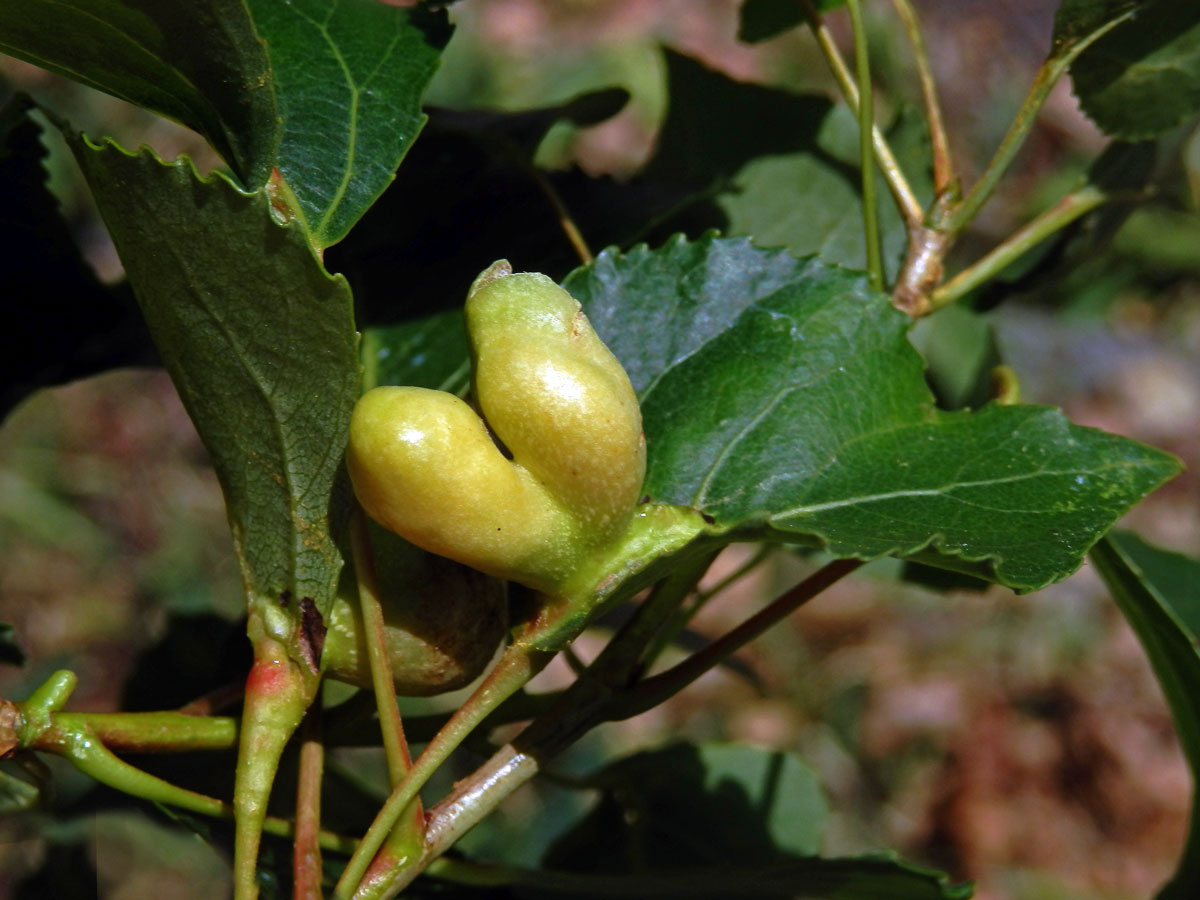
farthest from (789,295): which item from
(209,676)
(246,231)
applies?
(209,676)

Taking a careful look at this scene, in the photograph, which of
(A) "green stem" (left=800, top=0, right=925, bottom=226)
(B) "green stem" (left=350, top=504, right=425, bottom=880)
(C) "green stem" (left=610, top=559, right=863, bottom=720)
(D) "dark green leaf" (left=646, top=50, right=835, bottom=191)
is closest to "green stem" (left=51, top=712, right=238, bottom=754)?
(B) "green stem" (left=350, top=504, right=425, bottom=880)

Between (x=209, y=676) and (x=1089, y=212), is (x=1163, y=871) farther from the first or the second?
(x=209, y=676)

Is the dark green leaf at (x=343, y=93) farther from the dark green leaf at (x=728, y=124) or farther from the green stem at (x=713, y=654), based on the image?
the dark green leaf at (x=728, y=124)

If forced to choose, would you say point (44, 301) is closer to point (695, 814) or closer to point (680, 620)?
point (680, 620)

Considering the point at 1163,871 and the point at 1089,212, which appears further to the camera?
the point at 1163,871

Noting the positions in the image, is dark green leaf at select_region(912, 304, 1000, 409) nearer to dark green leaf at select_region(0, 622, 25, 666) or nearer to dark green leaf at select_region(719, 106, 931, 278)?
dark green leaf at select_region(719, 106, 931, 278)

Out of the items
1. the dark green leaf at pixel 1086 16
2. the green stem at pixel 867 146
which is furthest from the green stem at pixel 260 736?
the dark green leaf at pixel 1086 16
